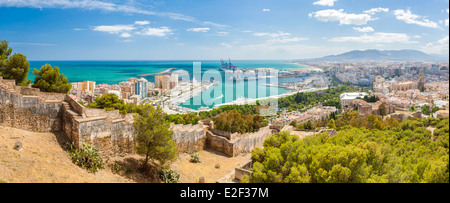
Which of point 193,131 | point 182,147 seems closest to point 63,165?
point 182,147

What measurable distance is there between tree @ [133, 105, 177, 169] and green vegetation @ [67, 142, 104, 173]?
109 cm

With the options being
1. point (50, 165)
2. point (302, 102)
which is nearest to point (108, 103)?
point (50, 165)

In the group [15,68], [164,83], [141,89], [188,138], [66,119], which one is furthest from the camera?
[164,83]

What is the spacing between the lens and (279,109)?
4191 centimetres

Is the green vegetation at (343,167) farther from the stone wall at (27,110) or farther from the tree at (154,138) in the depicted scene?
the stone wall at (27,110)

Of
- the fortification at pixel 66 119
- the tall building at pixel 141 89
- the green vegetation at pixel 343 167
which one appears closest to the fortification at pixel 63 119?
the fortification at pixel 66 119

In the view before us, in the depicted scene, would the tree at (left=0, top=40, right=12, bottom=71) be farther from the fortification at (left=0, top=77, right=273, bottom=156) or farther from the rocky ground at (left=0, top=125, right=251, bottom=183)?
the rocky ground at (left=0, top=125, right=251, bottom=183)

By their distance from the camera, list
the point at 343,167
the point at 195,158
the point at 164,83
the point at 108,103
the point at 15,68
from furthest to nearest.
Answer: the point at 164,83, the point at 108,103, the point at 195,158, the point at 15,68, the point at 343,167

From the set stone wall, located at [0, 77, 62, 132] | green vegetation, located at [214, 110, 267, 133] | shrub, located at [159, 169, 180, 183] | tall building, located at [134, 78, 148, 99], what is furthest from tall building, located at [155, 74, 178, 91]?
shrub, located at [159, 169, 180, 183]

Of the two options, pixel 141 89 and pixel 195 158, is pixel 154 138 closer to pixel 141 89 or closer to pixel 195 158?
pixel 195 158

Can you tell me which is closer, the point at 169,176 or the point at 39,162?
the point at 39,162

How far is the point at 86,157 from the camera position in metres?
6.48

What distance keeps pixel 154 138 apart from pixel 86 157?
5.67ft

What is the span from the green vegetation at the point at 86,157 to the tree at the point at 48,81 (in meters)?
3.58
